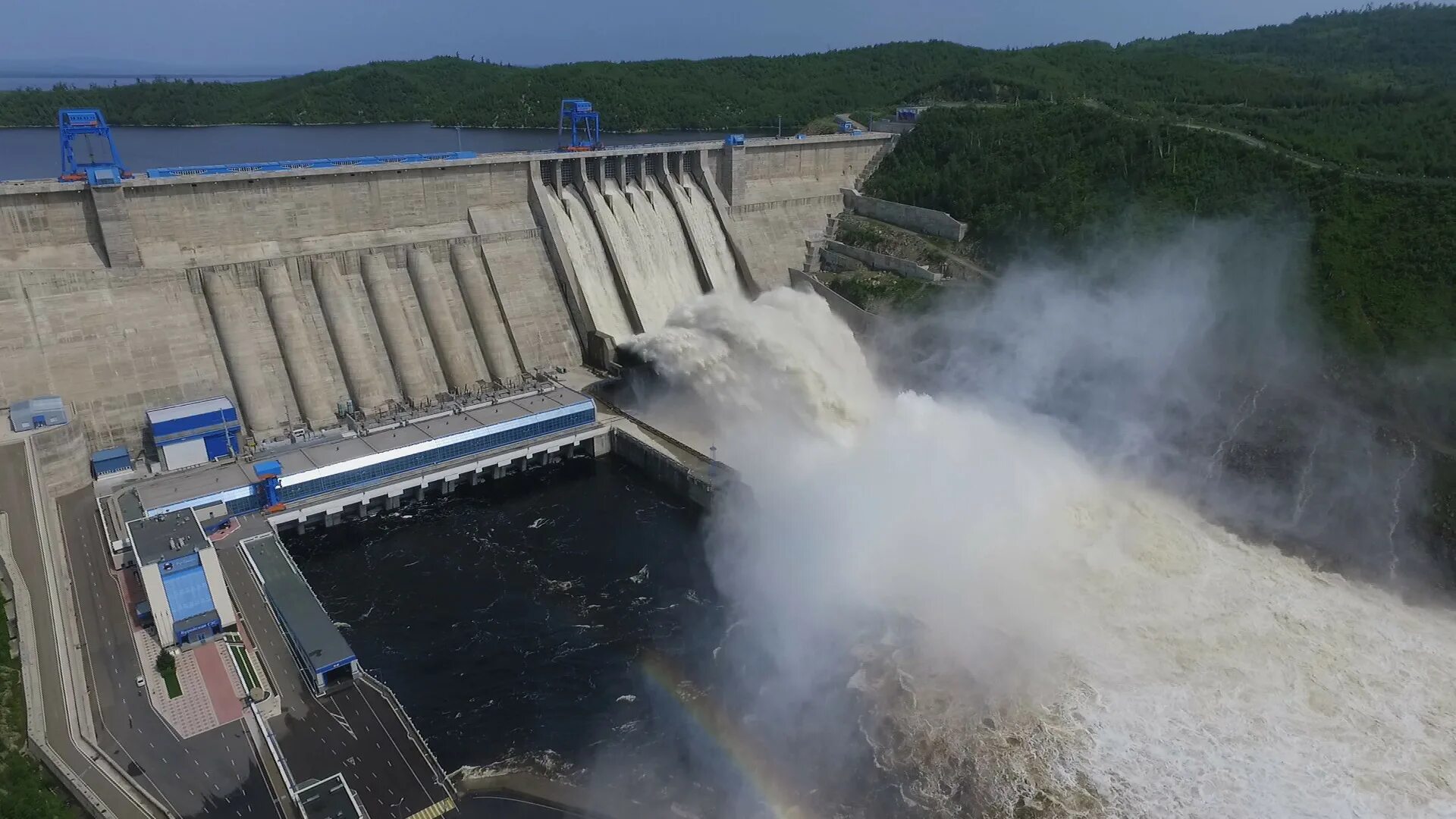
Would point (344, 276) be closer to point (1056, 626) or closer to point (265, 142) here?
point (1056, 626)

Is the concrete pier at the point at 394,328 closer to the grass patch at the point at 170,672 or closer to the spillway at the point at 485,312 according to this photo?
the spillway at the point at 485,312

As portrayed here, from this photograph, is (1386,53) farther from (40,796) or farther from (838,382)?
(40,796)

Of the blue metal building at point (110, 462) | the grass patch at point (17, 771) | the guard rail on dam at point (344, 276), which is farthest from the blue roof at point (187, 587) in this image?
the guard rail on dam at point (344, 276)

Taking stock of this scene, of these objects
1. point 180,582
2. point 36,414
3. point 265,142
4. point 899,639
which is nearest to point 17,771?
point 180,582

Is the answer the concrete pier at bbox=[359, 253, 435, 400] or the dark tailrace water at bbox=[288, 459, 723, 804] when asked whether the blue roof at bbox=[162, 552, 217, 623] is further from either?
the concrete pier at bbox=[359, 253, 435, 400]

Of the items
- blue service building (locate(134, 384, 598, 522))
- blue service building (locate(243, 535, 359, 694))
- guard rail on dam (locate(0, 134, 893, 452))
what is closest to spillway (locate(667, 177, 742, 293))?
guard rail on dam (locate(0, 134, 893, 452))

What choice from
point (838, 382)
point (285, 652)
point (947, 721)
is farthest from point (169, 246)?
point (947, 721)

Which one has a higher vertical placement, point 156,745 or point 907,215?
point 907,215
